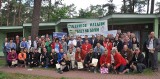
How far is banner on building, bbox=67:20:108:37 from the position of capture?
15.8 m

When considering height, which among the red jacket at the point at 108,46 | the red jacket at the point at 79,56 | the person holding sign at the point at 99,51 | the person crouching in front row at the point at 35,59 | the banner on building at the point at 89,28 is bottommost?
the person crouching in front row at the point at 35,59

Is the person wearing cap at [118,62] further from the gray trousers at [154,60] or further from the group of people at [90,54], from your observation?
the gray trousers at [154,60]

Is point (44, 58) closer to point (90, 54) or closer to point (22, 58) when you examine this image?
point (22, 58)

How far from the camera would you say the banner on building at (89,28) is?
51.7 ft

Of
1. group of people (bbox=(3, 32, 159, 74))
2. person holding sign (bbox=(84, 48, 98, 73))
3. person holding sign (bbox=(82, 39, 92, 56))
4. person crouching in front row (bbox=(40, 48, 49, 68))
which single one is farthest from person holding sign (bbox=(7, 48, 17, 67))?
person holding sign (bbox=(84, 48, 98, 73))

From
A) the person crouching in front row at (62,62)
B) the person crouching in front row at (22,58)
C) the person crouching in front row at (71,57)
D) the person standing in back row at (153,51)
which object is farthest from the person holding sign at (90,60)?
the person crouching in front row at (22,58)

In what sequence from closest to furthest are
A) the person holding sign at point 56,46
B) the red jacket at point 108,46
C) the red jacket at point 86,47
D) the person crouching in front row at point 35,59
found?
the red jacket at point 108,46 → the red jacket at point 86,47 → the person holding sign at point 56,46 → the person crouching in front row at point 35,59

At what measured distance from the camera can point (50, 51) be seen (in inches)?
586

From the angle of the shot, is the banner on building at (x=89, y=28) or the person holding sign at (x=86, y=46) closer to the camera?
the person holding sign at (x=86, y=46)

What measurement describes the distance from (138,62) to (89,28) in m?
4.96

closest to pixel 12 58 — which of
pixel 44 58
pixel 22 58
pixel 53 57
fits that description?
pixel 22 58

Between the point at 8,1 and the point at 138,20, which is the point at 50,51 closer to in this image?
the point at 138,20

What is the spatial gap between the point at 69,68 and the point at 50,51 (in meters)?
1.74

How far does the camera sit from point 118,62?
12406mm
